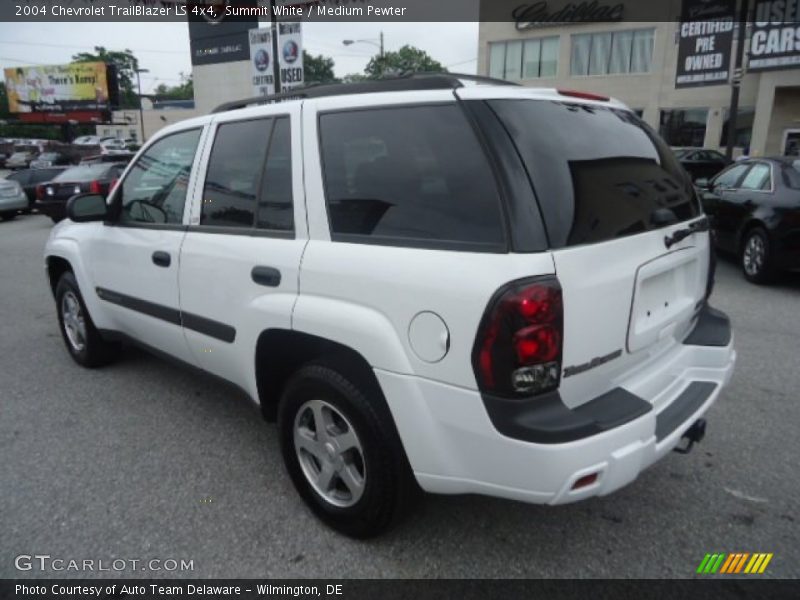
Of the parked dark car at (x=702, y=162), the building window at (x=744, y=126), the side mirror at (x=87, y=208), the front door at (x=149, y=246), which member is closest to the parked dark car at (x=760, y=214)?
the front door at (x=149, y=246)

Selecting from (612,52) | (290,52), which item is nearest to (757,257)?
(290,52)

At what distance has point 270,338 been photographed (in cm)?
258

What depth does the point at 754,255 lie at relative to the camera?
6898 millimetres

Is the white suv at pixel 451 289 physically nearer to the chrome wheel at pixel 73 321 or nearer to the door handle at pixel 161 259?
the door handle at pixel 161 259

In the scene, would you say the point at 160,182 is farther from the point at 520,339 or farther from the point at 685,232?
the point at 685,232

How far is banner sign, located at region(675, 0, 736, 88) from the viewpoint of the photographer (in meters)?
14.8

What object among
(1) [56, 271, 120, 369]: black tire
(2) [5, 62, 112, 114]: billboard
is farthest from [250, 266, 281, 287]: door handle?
(2) [5, 62, 112, 114]: billboard

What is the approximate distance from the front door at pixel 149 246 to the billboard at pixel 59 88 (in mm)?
60922

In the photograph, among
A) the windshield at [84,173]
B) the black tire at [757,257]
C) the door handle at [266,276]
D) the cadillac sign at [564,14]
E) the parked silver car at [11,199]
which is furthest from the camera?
the cadillac sign at [564,14]

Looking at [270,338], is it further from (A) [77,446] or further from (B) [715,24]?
(B) [715,24]

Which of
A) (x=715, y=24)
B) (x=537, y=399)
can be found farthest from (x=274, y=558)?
(x=715, y=24)

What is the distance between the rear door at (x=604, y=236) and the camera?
75.2 inches

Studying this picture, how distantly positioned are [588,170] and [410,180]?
0.65 metres

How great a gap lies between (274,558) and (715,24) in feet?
57.5
